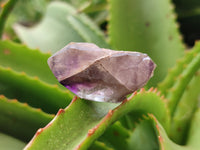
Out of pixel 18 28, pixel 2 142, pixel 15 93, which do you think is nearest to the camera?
pixel 2 142

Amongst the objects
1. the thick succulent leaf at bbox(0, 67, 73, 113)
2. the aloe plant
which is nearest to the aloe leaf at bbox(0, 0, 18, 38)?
the aloe plant

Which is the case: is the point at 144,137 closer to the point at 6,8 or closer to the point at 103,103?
Answer: the point at 103,103

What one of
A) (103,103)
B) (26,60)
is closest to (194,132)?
(103,103)

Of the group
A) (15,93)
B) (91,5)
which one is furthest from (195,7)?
(15,93)

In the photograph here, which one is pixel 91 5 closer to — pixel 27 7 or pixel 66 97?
pixel 27 7

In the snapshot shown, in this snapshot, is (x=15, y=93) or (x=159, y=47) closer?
(x=15, y=93)

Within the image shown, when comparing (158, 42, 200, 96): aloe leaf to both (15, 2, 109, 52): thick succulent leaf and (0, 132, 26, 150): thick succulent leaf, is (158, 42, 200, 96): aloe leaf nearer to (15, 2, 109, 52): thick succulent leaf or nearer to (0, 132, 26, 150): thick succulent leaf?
(15, 2, 109, 52): thick succulent leaf
